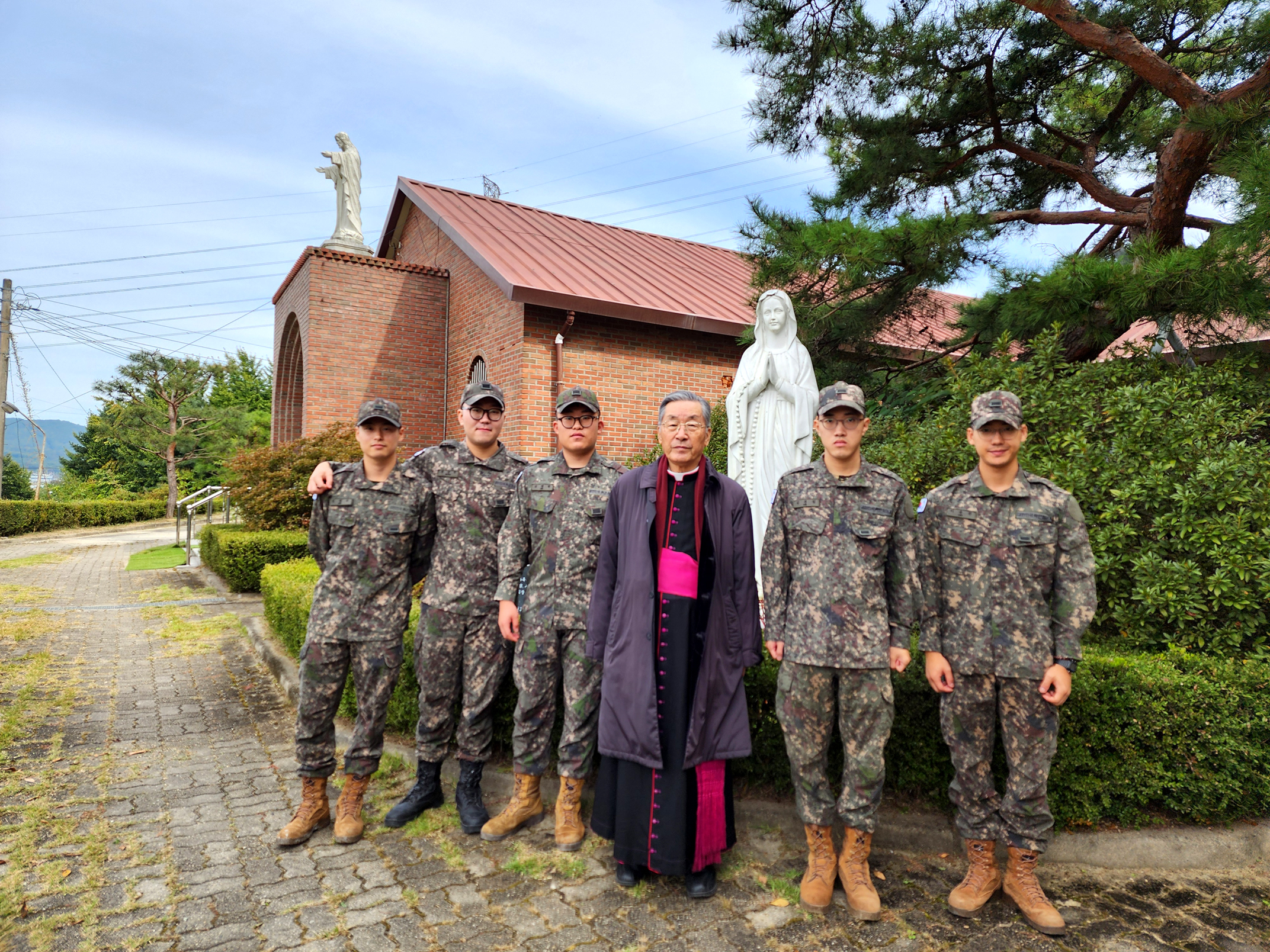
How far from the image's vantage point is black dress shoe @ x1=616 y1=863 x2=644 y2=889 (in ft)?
10.3

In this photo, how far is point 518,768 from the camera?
12.0 ft

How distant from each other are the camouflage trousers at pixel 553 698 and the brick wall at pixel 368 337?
10159mm

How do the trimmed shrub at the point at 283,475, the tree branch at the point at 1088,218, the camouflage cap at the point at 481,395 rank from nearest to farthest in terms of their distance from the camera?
1. the camouflage cap at the point at 481,395
2. the tree branch at the point at 1088,218
3. the trimmed shrub at the point at 283,475

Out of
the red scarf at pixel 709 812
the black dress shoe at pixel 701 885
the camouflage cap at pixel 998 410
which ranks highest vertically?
the camouflage cap at pixel 998 410

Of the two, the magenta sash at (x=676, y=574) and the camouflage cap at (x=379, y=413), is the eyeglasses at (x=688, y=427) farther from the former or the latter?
the camouflage cap at (x=379, y=413)

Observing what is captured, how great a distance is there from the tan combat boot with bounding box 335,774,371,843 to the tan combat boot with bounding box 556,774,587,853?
0.96m

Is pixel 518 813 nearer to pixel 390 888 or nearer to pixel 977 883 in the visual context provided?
pixel 390 888

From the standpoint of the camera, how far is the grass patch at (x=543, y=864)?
3.27 meters

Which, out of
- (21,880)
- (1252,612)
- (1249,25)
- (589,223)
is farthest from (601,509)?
(589,223)

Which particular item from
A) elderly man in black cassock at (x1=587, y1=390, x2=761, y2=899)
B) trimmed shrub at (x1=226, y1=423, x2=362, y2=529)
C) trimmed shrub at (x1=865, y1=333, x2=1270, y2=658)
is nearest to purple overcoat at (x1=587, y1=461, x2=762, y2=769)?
elderly man in black cassock at (x1=587, y1=390, x2=761, y2=899)

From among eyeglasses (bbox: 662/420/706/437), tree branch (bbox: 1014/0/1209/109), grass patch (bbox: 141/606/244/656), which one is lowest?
grass patch (bbox: 141/606/244/656)

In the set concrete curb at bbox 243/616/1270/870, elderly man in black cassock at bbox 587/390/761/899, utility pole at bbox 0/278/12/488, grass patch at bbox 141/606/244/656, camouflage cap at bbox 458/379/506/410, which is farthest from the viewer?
utility pole at bbox 0/278/12/488

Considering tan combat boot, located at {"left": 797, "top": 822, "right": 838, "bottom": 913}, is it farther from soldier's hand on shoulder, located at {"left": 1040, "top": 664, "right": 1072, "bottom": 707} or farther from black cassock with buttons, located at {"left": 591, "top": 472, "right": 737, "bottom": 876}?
soldier's hand on shoulder, located at {"left": 1040, "top": 664, "right": 1072, "bottom": 707}

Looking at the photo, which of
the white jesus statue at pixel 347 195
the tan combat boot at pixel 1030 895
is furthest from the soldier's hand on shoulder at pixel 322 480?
the white jesus statue at pixel 347 195
